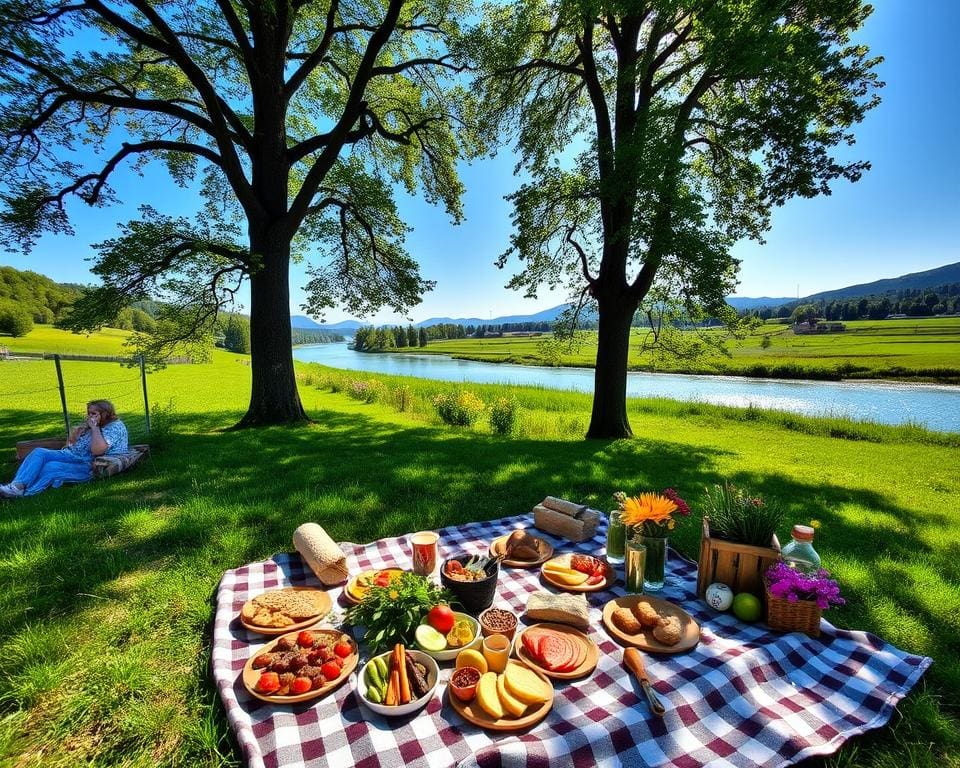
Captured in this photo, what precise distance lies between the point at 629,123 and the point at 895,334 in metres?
68.0

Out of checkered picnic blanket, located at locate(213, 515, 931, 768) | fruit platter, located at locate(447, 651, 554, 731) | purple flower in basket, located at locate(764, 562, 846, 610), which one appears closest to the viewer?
checkered picnic blanket, located at locate(213, 515, 931, 768)

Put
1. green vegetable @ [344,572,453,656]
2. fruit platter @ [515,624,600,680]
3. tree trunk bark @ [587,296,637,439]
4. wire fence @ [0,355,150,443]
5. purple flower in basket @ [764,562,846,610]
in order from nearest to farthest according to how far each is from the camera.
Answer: fruit platter @ [515,624,600,680] < green vegetable @ [344,572,453,656] < purple flower in basket @ [764,562,846,610] < wire fence @ [0,355,150,443] < tree trunk bark @ [587,296,637,439]

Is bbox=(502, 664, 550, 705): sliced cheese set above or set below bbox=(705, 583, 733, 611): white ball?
above

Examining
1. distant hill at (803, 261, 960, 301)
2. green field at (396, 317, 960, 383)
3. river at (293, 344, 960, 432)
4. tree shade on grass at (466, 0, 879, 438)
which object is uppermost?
distant hill at (803, 261, 960, 301)

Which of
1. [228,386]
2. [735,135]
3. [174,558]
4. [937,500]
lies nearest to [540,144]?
[735,135]

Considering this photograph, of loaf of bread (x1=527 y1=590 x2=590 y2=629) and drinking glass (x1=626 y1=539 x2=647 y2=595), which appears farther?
drinking glass (x1=626 y1=539 x2=647 y2=595)

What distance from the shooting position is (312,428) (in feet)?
30.3

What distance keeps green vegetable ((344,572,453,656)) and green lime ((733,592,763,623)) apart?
1.75 meters

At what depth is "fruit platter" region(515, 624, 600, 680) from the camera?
1.96 meters

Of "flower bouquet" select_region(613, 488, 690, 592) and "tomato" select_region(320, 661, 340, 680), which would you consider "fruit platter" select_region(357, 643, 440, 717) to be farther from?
"flower bouquet" select_region(613, 488, 690, 592)

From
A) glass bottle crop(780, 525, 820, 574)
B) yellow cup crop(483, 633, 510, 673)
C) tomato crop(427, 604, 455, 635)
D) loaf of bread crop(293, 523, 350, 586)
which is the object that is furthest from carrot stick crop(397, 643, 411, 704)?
glass bottle crop(780, 525, 820, 574)

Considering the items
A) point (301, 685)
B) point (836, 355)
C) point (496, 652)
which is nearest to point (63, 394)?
point (301, 685)

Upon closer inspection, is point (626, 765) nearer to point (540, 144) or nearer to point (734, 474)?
point (734, 474)

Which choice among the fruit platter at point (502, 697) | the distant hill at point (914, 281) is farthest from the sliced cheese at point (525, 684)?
the distant hill at point (914, 281)
